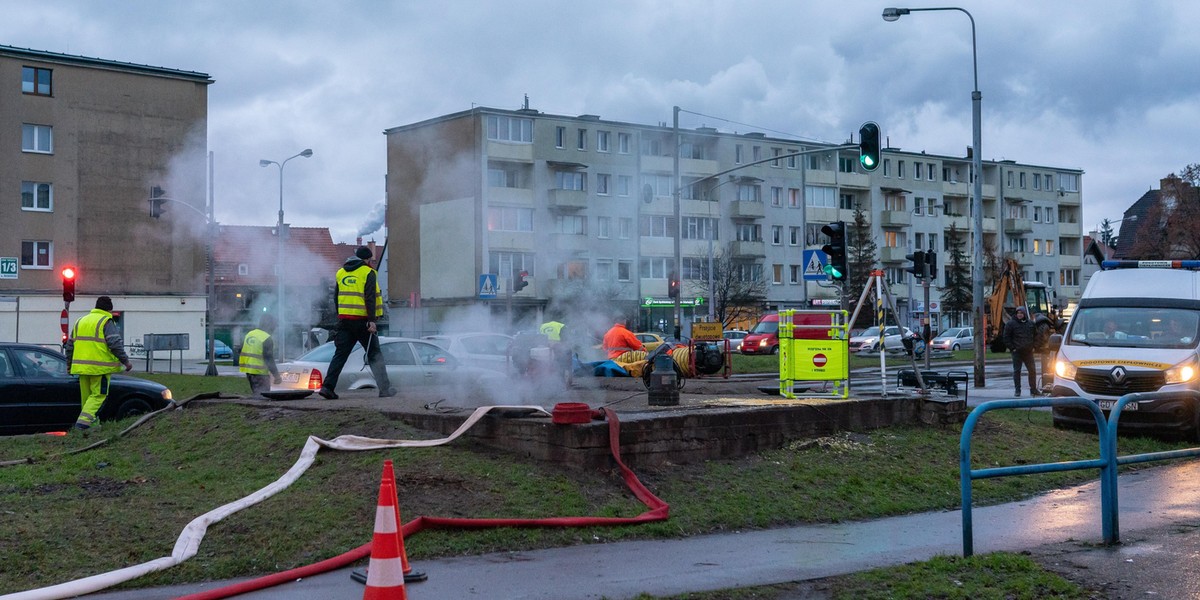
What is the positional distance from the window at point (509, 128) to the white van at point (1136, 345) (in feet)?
49.3

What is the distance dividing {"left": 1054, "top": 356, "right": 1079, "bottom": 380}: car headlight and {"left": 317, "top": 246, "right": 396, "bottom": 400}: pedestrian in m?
9.80

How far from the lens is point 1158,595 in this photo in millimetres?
6016

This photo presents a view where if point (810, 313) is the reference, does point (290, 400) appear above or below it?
below

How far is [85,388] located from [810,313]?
1009 centimetres

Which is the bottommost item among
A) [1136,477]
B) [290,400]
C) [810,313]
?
[1136,477]

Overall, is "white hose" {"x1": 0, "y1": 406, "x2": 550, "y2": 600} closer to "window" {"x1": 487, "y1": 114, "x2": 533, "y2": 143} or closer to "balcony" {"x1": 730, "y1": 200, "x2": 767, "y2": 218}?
"window" {"x1": 487, "y1": 114, "x2": 533, "y2": 143}

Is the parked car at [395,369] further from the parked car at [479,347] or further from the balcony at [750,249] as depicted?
the balcony at [750,249]

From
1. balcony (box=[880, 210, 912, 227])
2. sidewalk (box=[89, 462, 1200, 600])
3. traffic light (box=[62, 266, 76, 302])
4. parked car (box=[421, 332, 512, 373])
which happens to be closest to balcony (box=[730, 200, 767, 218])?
balcony (box=[880, 210, 912, 227])

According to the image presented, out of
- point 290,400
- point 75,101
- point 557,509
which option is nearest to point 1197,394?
point 557,509

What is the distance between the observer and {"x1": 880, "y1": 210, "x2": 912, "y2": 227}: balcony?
8138cm

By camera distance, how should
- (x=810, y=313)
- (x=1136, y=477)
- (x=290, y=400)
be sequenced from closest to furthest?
1. (x=1136, y=477)
2. (x=290, y=400)
3. (x=810, y=313)

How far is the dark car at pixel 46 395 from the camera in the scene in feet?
43.8

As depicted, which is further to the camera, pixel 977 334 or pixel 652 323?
pixel 652 323

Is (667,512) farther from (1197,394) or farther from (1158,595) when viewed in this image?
(1197,394)
